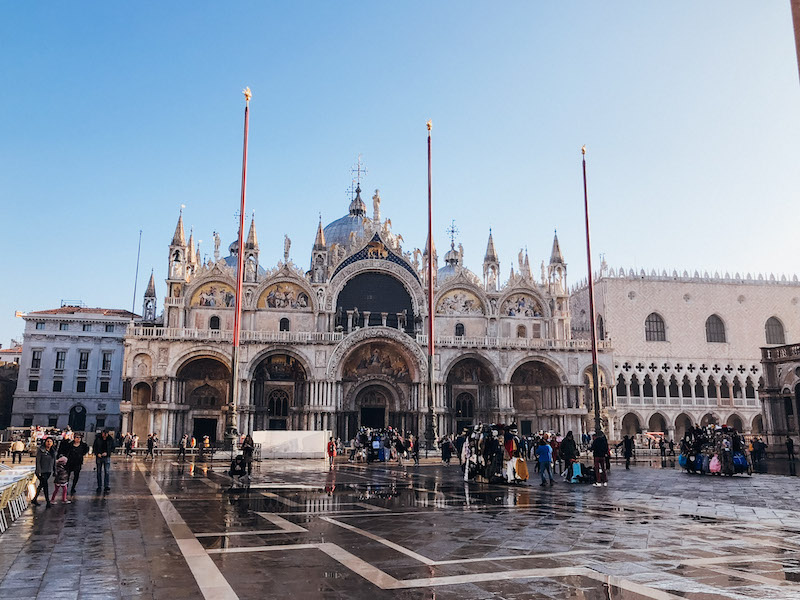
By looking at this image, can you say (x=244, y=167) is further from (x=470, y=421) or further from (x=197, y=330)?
(x=470, y=421)

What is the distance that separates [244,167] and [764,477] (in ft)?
75.3

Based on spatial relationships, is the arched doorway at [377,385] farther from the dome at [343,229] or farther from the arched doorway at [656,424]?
the arched doorway at [656,424]

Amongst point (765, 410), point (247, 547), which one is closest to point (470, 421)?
point (765, 410)

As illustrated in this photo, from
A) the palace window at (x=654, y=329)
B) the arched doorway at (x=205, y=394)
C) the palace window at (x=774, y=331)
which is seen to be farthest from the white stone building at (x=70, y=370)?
the palace window at (x=774, y=331)

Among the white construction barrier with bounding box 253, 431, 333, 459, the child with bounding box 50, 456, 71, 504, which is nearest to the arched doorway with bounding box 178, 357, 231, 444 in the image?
the white construction barrier with bounding box 253, 431, 333, 459

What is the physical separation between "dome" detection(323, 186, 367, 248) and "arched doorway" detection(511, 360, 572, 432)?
669 inches

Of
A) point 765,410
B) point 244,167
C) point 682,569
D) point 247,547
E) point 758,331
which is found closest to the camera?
point 682,569

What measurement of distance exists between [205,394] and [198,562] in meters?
35.9

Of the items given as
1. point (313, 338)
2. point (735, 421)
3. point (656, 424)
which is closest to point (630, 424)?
point (656, 424)

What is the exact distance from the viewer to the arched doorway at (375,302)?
1711 inches

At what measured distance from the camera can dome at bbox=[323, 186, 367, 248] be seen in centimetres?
5269

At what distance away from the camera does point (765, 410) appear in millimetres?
33281

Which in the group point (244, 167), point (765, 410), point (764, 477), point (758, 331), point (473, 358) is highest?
point (244, 167)

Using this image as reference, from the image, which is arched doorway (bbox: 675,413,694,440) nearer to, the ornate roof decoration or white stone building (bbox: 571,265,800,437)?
white stone building (bbox: 571,265,800,437)
